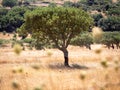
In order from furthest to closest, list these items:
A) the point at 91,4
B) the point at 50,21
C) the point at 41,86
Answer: the point at 91,4 < the point at 50,21 < the point at 41,86

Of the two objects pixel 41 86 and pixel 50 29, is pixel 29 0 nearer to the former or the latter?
pixel 50 29

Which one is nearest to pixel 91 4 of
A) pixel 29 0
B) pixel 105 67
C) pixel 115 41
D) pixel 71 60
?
pixel 29 0

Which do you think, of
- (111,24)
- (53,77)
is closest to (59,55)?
(53,77)

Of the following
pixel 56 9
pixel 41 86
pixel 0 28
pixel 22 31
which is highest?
pixel 41 86

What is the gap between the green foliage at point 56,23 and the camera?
98.6 feet

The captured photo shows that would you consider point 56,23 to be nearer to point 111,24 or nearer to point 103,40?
point 103,40

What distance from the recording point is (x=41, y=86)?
7.09 feet

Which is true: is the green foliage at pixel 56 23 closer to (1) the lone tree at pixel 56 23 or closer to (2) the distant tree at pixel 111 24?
(1) the lone tree at pixel 56 23

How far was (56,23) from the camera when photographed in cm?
3002

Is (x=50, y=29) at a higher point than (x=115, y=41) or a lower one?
higher

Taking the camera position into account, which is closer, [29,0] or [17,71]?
[17,71]

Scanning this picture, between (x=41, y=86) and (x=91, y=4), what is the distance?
427ft

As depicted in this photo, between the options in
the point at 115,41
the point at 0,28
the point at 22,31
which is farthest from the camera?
the point at 0,28

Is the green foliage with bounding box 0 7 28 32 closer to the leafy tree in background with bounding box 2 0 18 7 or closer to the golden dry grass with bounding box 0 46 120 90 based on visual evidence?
the leafy tree in background with bounding box 2 0 18 7
